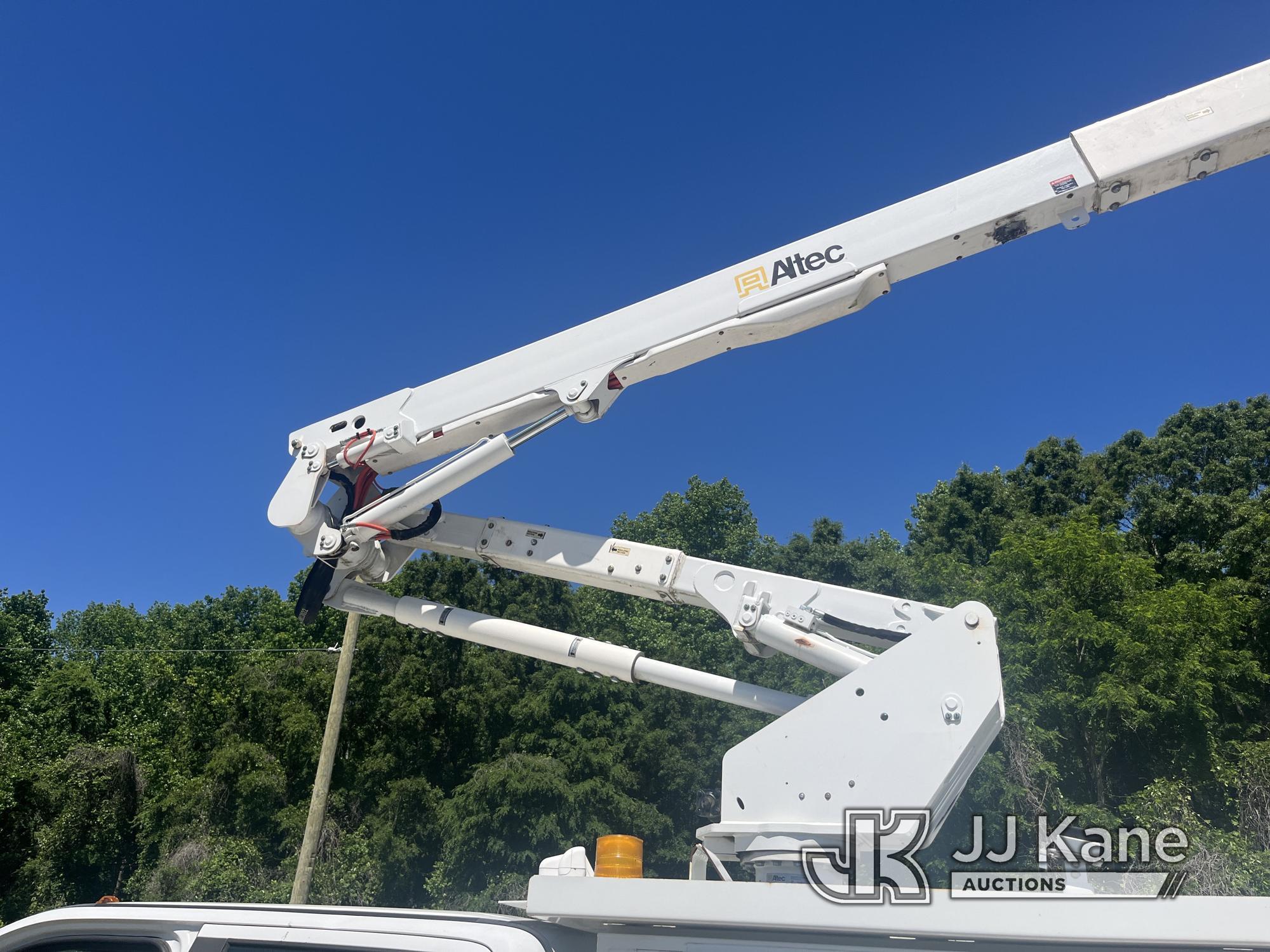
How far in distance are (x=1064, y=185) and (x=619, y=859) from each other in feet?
15.1

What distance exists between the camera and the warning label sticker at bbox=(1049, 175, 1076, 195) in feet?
18.4

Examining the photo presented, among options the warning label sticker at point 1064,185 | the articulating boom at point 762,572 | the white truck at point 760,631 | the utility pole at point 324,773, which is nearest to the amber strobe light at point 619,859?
the white truck at point 760,631

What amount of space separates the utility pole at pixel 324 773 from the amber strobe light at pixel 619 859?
11108 millimetres

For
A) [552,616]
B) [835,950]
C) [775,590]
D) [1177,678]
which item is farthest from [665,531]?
[835,950]

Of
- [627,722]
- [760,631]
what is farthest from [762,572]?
[627,722]

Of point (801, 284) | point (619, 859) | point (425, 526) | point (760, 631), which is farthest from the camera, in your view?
point (425, 526)

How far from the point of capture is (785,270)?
6.08 m

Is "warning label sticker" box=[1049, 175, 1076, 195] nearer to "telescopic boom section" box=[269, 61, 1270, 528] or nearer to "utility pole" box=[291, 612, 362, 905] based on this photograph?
"telescopic boom section" box=[269, 61, 1270, 528]

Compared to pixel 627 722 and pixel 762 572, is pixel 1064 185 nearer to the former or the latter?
pixel 762 572

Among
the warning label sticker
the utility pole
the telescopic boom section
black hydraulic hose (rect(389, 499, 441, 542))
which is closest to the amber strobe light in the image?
the telescopic boom section

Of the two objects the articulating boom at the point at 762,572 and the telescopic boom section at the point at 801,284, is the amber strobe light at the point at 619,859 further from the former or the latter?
the telescopic boom section at the point at 801,284

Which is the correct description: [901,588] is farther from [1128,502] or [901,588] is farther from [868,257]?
[868,257]

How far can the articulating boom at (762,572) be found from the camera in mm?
4344

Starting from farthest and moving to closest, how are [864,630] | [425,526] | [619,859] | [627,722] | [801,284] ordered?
[627,722], [425,526], [801,284], [864,630], [619,859]
